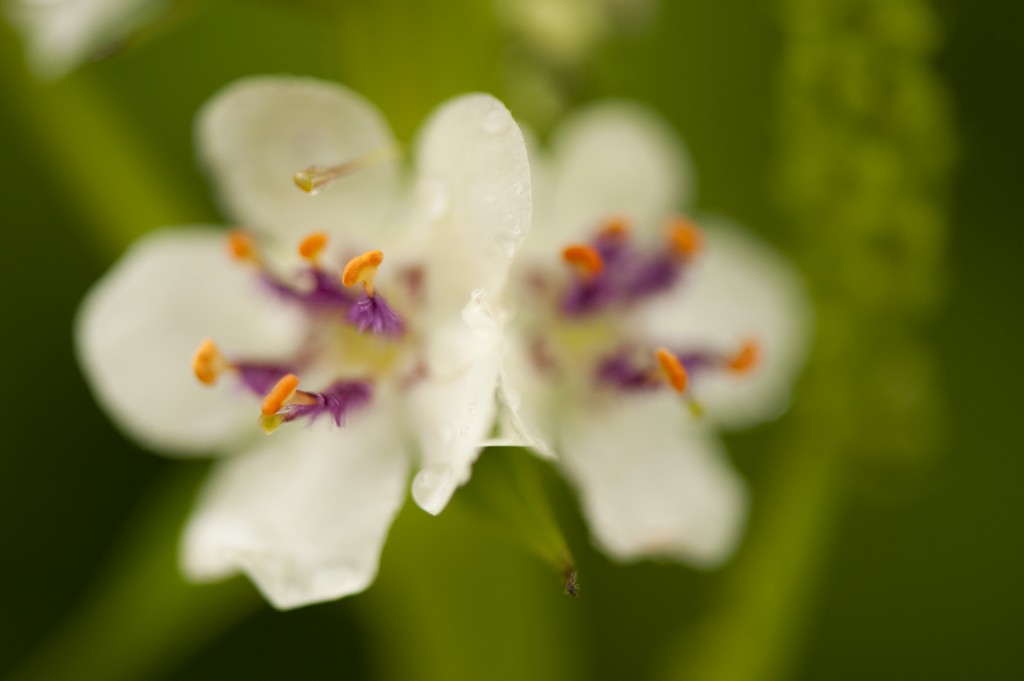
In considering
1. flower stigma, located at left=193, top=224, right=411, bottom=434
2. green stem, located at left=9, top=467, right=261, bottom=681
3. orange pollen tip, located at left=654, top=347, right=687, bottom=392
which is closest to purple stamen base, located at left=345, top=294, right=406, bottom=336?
flower stigma, located at left=193, top=224, right=411, bottom=434

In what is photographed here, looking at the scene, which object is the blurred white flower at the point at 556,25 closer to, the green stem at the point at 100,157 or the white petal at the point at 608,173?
the white petal at the point at 608,173

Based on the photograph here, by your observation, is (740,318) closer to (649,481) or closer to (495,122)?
(649,481)

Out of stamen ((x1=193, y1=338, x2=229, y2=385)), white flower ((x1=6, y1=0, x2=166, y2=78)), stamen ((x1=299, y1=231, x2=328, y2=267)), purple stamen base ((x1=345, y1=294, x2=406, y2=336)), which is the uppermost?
white flower ((x1=6, y1=0, x2=166, y2=78))

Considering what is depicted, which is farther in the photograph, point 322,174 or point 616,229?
point 616,229

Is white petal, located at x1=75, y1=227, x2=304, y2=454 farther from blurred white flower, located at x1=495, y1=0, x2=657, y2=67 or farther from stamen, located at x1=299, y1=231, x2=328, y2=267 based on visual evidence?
blurred white flower, located at x1=495, y1=0, x2=657, y2=67

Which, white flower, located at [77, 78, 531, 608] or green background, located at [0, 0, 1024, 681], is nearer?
white flower, located at [77, 78, 531, 608]

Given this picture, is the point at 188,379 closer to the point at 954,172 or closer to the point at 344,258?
the point at 344,258

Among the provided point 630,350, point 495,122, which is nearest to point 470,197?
point 495,122

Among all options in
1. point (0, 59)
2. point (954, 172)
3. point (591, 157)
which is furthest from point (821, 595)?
point (0, 59)
